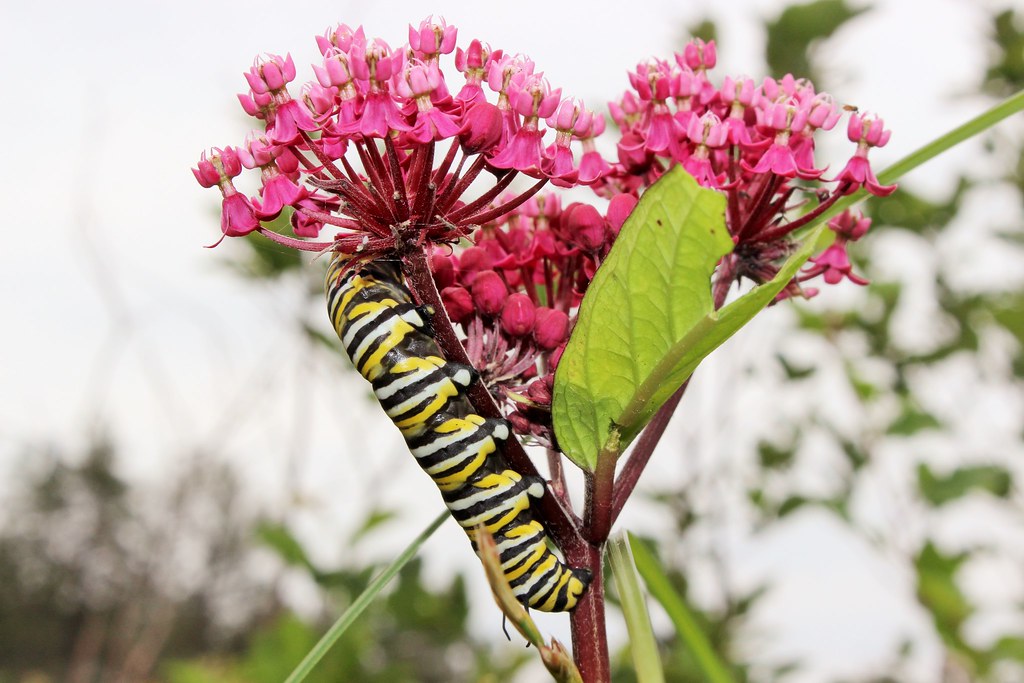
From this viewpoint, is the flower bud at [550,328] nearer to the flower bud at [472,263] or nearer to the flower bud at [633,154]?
the flower bud at [472,263]

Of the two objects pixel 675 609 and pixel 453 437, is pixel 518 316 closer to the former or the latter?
pixel 453 437

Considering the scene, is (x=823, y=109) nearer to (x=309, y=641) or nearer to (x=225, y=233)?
(x=225, y=233)

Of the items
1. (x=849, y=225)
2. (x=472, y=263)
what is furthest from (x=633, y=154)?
(x=849, y=225)

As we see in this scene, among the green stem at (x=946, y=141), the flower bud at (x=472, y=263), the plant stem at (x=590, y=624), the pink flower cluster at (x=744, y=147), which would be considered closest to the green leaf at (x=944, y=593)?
the pink flower cluster at (x=744, y=147)

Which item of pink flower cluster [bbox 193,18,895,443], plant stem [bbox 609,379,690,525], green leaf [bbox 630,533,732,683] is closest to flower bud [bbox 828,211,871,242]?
pink flower cluster [bbox 193,18,895,443]

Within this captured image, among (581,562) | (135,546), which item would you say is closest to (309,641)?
(581,562)
